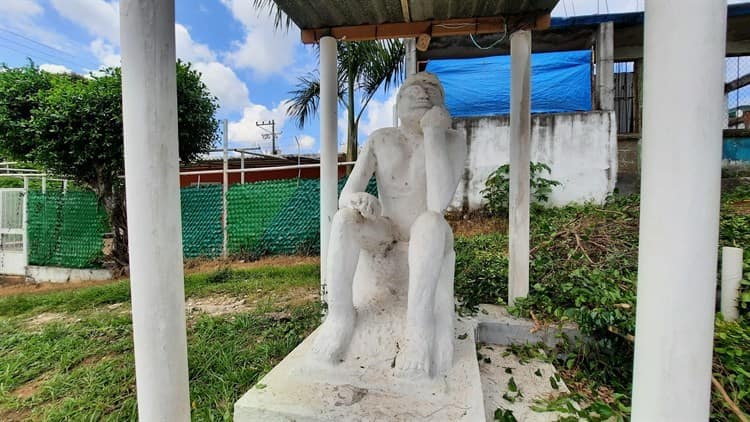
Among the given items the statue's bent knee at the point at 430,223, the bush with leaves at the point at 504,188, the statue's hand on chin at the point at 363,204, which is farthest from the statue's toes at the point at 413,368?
the bush with leaves at the point at 504,188

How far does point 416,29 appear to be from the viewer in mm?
3057

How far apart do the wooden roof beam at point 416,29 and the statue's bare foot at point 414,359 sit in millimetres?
2474

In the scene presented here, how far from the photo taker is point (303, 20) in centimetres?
294

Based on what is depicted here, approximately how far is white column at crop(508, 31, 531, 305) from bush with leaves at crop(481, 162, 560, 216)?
10.3ft

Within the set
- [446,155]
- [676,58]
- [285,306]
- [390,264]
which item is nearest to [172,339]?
[390,264]

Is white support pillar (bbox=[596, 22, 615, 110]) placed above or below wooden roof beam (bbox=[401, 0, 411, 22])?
above

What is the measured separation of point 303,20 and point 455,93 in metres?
4.27

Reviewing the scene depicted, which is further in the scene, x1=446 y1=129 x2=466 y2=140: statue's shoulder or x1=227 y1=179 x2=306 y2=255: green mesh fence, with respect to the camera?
x1=227 y1=179 x2=306 y2=255: green mesh fence

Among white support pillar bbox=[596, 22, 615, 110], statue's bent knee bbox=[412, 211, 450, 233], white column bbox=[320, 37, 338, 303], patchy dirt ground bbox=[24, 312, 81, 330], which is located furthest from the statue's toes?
white support pillar bbox=[596, 22, 615, 110]

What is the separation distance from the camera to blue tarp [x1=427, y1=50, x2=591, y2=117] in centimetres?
627

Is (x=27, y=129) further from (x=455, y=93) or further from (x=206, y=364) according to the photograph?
(x=455, y=93)

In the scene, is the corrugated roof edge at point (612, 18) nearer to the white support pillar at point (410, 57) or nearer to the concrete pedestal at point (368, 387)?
the white support pillar at point (410, 57)

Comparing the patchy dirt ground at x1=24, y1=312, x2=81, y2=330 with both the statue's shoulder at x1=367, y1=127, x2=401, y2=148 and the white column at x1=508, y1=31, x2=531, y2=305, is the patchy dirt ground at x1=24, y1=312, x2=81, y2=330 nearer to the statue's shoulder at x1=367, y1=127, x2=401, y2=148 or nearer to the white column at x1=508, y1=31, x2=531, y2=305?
the statue's shoulder at x1=367, y1=127, x2=401, y2=148

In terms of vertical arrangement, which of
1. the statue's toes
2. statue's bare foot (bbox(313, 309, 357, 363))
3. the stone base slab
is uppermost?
statue's bare foot (bbox(313, 309, 357, 363))
